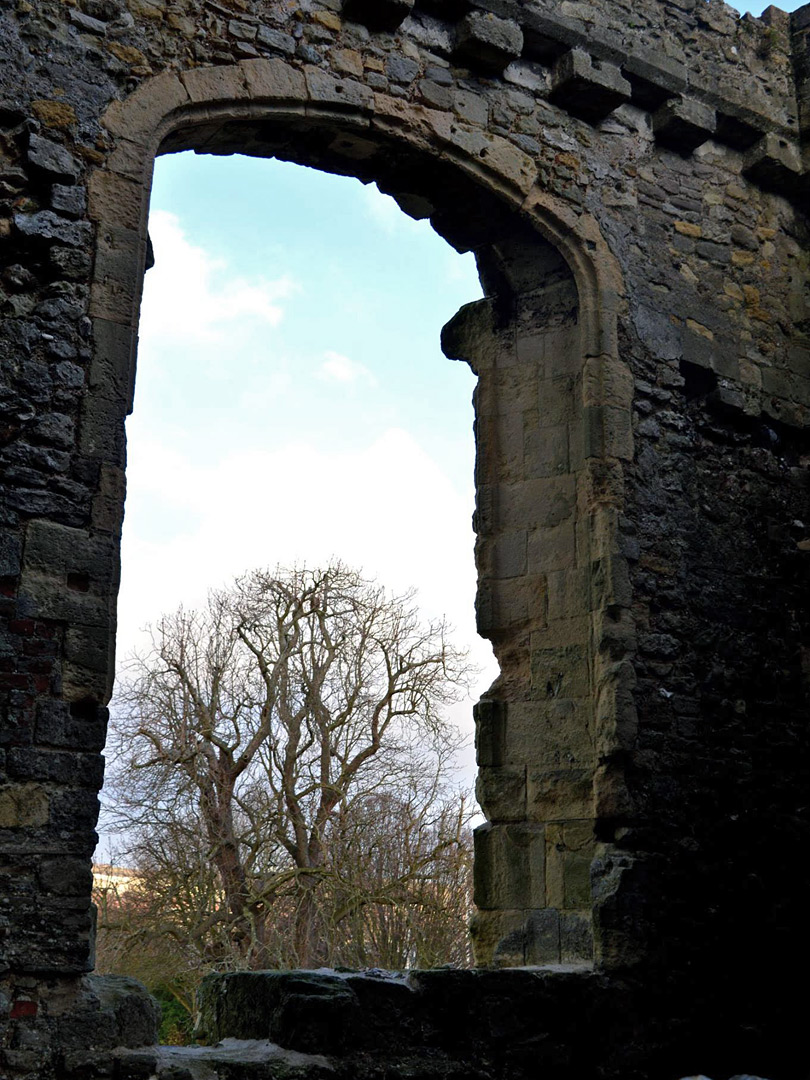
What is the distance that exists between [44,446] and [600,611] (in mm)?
2717

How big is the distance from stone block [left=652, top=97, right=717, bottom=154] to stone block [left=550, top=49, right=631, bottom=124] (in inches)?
12.9

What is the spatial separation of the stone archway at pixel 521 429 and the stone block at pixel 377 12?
0.39 metres

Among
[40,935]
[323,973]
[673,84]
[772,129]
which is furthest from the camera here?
[772,129]

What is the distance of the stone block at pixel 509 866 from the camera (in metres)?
5.82

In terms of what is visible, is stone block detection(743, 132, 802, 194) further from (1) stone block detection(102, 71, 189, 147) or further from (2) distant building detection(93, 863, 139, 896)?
(2) distant building detection(93, 863, 139, 896)

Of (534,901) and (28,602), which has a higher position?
(28,602)

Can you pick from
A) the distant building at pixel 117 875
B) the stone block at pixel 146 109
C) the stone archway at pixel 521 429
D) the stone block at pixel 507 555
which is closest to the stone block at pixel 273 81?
the stone archway at pixel 521 429

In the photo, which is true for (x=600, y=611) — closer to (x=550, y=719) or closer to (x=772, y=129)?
(x=550, y=719)

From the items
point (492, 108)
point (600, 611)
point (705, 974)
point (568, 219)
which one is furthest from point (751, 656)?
point (492, 108)

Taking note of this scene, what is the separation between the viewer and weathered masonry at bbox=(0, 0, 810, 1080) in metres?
4.39

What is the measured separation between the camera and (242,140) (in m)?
5.71

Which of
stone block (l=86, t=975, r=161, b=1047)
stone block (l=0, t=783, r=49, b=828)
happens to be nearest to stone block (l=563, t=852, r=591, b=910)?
stone block (l=86, t=975, r=161, b=1047)

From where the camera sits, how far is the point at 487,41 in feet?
19.6

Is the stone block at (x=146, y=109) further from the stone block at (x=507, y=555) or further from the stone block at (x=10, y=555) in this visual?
the stone block at (x=507, y=555)
